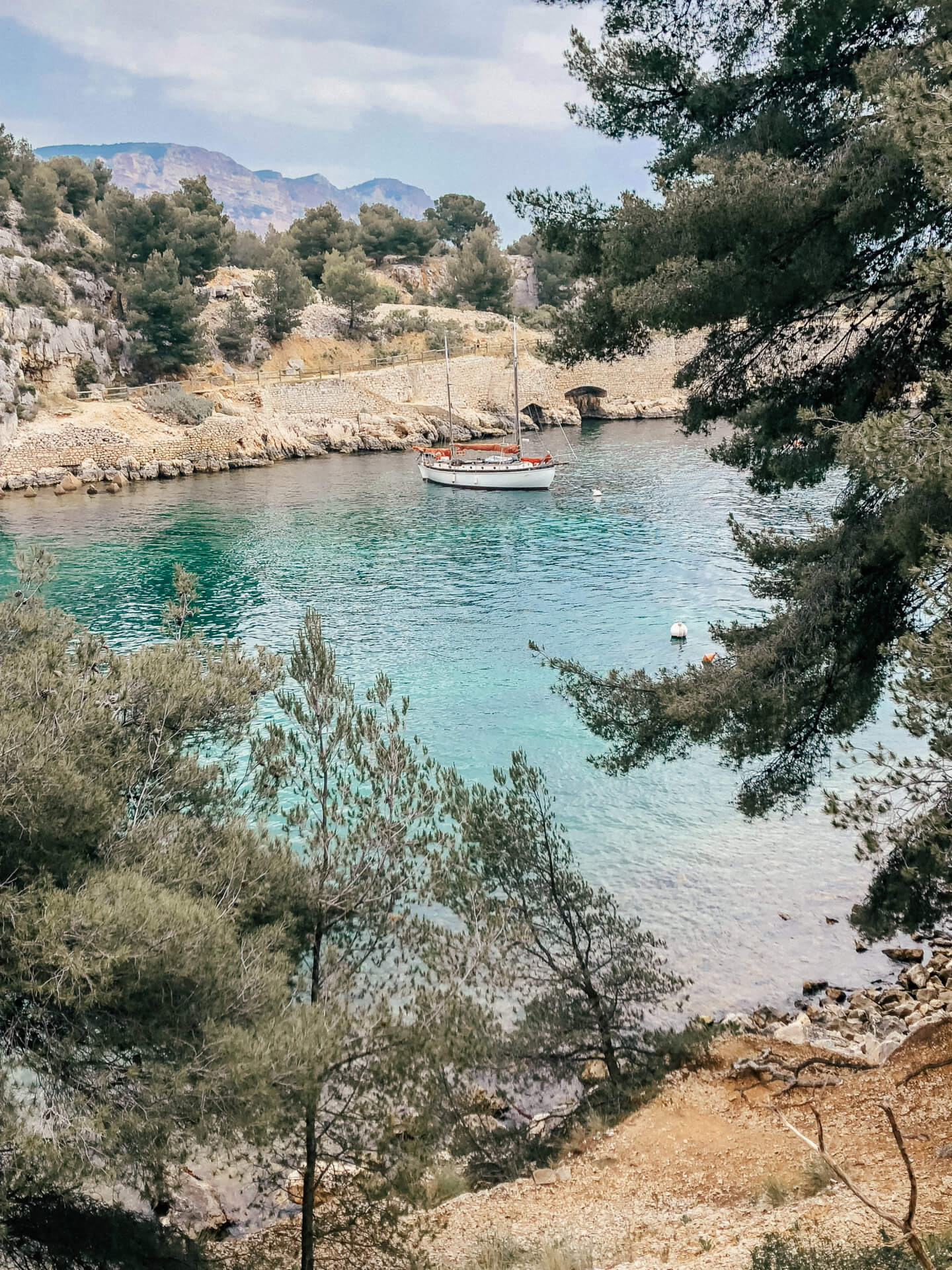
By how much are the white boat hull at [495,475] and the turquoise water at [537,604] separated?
76 centimetres

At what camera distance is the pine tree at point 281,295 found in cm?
5900

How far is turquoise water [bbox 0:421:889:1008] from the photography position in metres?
12.5

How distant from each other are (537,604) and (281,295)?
142ft

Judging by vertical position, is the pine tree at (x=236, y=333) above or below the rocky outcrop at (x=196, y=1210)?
above

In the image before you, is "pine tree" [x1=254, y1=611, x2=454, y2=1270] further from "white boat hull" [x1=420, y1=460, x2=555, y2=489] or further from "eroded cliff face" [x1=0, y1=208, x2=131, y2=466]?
"eroded cliff face" [x1=0, y1=208, x2=131, y2=466]

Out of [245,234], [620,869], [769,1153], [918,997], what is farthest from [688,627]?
[245,234]

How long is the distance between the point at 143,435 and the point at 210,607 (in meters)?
25.6

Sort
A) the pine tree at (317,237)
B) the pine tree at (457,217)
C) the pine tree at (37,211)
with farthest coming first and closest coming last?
the pine tree at (457,217) → the pine tree at (317,237) → the pine tree at (37,211)

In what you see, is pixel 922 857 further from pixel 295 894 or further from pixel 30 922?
pixel 30 922

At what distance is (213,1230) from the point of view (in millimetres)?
7996

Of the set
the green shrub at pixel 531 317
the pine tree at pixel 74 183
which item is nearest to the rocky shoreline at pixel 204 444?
the green shrub at pixel 531 317

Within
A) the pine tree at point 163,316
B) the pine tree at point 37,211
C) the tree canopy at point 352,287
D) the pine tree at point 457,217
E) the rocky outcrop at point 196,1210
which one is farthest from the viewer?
the pine tree at point 457,217

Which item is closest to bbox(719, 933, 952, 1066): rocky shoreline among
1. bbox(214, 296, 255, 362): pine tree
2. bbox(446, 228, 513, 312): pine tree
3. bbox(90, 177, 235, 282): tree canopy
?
bbox(90, 177, 235, 282): tree canopy

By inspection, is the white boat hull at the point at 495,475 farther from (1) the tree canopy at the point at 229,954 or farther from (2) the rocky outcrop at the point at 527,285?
(2) the rocky outcrop at the point at 527,285
